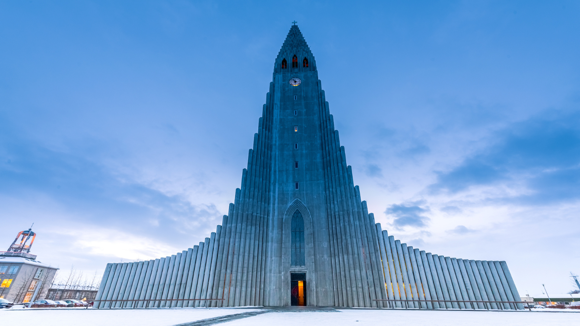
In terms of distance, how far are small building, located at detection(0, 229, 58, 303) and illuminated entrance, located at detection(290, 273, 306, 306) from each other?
2079 inches

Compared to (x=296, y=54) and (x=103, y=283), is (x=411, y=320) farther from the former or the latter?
(x=296, y=54)

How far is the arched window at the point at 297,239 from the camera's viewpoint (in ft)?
81.4

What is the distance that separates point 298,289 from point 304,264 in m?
2.36

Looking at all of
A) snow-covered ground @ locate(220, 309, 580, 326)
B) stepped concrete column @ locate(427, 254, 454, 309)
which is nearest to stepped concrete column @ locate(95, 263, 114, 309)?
snow-covered ground @ locate(220, 309, 580, 326)

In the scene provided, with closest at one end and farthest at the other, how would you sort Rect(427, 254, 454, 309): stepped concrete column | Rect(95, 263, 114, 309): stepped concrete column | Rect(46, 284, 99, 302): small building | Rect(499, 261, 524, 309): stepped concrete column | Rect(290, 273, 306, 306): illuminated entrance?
1. Rect(499, 261, 524, 309): stepped concrete column
2. Rect(427, 254, 454, 309): stepped concrete column
3. Rect(290, 273, 306, 306): illuminated entrance
4. Rect(95, 263, 114, 309): stepped concrete column
5. Rect(46, 284, 99, 302): small building

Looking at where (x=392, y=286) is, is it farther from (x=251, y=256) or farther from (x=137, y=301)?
(x=137, y=301)

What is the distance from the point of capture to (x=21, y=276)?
169 feet

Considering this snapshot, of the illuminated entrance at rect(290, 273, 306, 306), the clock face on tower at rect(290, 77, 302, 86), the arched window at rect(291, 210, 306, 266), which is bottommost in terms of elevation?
the illuminated entrance at rect(290, 273, 306, 306)

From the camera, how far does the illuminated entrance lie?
23625 millimetres

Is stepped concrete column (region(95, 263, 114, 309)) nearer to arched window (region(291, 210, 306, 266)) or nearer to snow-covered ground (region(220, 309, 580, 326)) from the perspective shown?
arched window (region(291, 210, 306, 266))

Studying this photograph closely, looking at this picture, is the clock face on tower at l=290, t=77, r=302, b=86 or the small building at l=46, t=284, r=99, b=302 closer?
the clock face on tower at l=290, t=77, r=302, b=86

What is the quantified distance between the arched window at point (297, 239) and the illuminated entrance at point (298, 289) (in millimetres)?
1194

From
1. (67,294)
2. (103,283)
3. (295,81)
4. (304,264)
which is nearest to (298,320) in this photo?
(304,264)

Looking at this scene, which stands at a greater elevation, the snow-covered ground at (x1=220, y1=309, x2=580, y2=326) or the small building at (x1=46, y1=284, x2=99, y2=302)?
the small building at (x1=46, y1=284, x2=99, y2=302)
